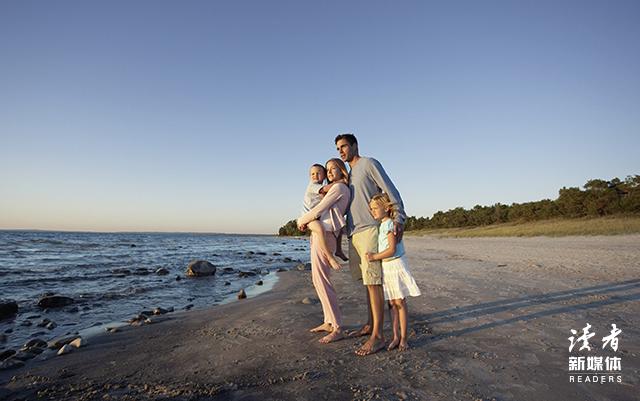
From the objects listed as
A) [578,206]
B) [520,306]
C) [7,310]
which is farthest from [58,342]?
[578,206]

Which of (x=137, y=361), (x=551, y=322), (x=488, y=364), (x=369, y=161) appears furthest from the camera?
(x=551, y=322)

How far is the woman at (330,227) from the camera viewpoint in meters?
4.57

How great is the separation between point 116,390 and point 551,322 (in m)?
6.01

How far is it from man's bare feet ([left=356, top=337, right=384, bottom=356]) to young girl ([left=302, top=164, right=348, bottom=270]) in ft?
3.49

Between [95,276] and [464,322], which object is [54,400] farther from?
[95,276]

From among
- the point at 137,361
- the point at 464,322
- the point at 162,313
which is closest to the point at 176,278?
the point at 162,313

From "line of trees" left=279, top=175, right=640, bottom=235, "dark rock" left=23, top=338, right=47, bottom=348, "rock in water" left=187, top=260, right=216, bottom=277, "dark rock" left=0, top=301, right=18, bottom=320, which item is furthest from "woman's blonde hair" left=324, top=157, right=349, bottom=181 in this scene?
"line of trees" left=279, top=175, right=640, bottom=235

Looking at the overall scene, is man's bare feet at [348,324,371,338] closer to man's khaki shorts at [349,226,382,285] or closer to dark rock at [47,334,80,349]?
man's khaki shorts at [349,226,382,285]

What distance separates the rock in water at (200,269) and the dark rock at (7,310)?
6668mm

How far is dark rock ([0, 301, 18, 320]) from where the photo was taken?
23.3 feet

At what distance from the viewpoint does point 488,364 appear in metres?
3.63

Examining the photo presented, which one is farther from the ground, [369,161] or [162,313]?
[369,161]

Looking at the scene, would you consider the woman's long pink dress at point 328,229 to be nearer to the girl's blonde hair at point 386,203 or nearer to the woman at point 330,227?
the woman at point 330,227

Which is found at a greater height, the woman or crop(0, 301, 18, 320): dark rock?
the woman
